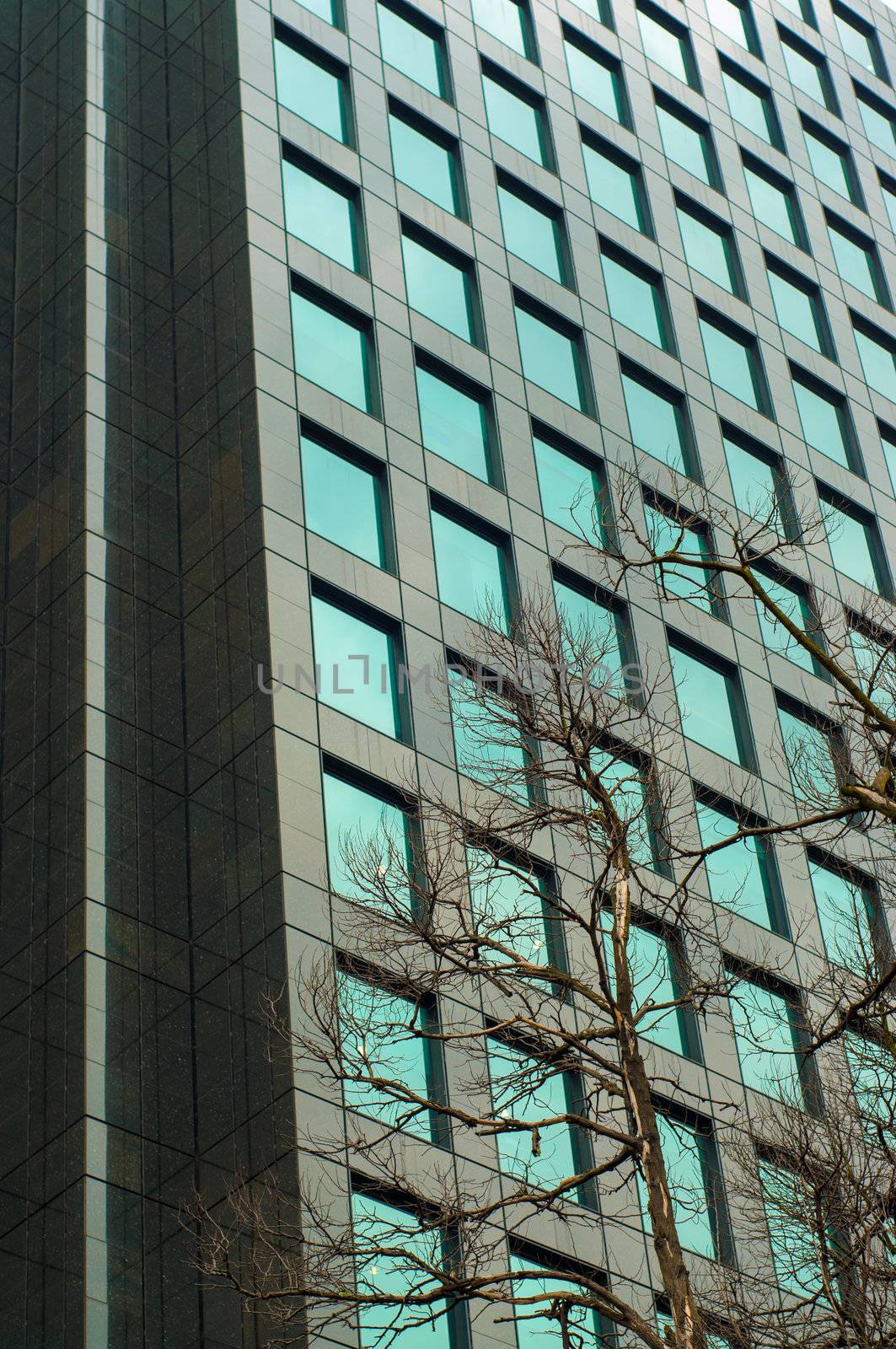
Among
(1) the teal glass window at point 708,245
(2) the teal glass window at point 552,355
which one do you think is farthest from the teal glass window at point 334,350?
(1) the teal glass window at point 708,245

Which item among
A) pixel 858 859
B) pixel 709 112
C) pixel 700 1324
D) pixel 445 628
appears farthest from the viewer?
pixel 709 112

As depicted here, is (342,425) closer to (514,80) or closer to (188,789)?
(188,789)

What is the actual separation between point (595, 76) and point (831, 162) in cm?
1076

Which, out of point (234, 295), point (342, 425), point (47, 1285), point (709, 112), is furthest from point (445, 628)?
point (709, 112)

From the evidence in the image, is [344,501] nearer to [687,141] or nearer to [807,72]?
[687,141]

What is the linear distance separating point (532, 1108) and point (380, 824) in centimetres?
505

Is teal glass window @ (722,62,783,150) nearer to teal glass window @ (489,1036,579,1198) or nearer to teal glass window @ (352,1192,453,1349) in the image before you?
teal glass window @ (489,1036,579,1198)

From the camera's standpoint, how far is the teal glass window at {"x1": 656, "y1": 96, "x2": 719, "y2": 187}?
49031mm

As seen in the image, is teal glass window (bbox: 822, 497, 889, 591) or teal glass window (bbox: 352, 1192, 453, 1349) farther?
teal glass window (bbox: 822, 497, 889, 591)

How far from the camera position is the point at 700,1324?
45.6 ft

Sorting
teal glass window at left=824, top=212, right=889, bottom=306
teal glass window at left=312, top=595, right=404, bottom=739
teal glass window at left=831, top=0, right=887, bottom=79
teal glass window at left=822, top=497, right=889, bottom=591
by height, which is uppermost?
teal glass window at left=831, top=0, right=887, bottom=79

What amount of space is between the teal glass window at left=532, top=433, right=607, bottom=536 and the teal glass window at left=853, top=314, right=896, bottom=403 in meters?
14.5

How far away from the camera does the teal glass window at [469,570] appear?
3316 centimetres

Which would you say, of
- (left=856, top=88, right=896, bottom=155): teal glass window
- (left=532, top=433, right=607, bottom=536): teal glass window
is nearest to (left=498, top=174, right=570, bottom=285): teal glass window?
(left=532, top=433, right=607, bottom=536): teal glass window
